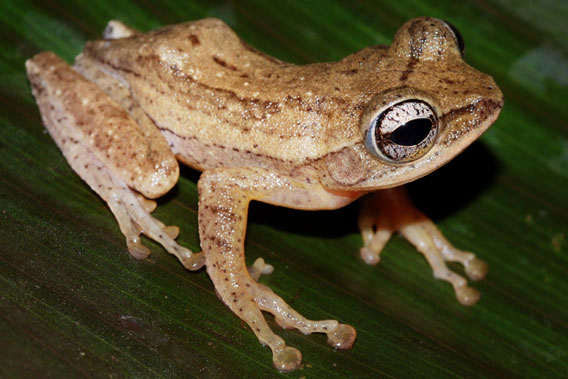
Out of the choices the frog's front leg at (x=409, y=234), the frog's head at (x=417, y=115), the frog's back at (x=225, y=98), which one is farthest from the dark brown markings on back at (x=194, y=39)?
the frog's front leg at (x=409, y=234)

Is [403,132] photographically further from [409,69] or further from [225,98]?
[225,98]

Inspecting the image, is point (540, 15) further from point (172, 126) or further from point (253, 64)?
point (172, 126)

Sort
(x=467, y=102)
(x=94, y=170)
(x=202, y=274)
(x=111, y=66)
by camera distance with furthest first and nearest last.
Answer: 1. (x=111, y=66)
2. (x=94, y=170)
3. (x=202, y=274)
4. (x=467, y=102)

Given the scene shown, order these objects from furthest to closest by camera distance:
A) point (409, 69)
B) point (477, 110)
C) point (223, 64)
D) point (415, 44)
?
point (223, 64) < point (415, 44) < point (409, 69) < point (477, 110)

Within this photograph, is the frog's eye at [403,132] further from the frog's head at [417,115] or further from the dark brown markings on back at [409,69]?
the dark brown markings on back at [409,69]

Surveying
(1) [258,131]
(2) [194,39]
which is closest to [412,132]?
(1) [258,131]

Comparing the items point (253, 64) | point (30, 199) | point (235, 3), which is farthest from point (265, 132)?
point (235, 3)
